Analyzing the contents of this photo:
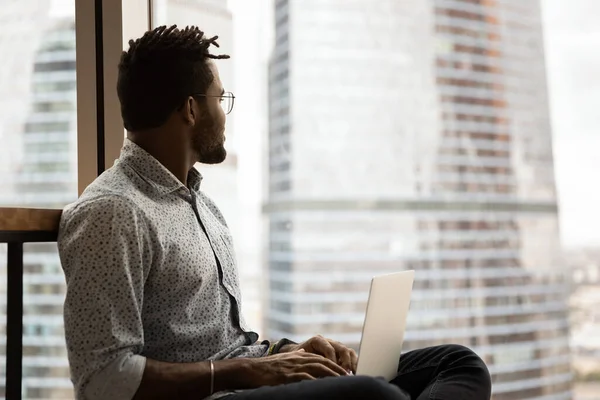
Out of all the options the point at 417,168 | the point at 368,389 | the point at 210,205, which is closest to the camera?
the point at 368,389

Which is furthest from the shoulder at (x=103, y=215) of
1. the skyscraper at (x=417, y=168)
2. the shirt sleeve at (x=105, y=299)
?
the skyscraper at (x=417, y=168)

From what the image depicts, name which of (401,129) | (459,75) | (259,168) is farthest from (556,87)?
(259,168)

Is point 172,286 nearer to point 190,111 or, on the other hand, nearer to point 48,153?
point 190,111

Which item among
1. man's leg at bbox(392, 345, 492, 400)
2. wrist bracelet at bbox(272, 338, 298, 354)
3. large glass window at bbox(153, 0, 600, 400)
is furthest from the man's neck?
large glass window at bbox(153, 0, 600, 400)

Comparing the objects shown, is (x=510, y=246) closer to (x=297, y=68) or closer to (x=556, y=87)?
(x=556, y=87)

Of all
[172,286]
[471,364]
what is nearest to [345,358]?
[471,364]

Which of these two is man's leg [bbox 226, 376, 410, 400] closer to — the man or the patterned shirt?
the man

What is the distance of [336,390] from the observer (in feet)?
3.81

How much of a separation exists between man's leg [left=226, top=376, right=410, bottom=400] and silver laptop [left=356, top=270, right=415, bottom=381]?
0.15 m

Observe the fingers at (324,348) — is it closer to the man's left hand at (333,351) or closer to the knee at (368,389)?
the man's left hand at (333,351)

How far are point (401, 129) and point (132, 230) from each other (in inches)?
54.5

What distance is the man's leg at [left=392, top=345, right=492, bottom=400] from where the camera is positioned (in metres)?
1.44

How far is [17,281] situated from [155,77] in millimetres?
531

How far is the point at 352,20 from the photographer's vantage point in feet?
8.04
